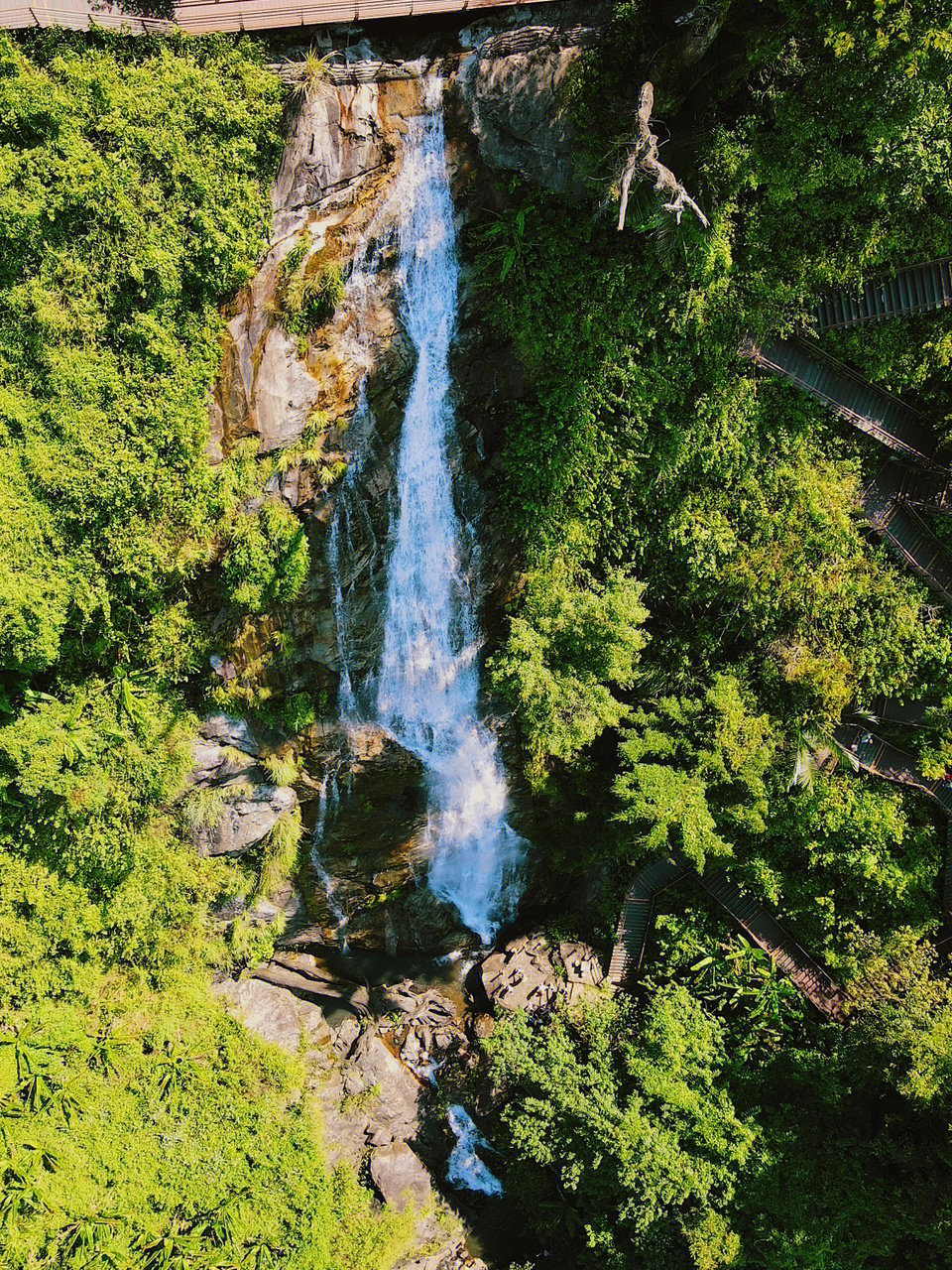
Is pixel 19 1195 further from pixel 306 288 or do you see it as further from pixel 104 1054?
pixel 306 288

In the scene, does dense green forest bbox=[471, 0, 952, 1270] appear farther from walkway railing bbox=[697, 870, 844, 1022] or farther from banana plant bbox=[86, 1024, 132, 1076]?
banana plant bbox=[86, 1024, 132, 1076]

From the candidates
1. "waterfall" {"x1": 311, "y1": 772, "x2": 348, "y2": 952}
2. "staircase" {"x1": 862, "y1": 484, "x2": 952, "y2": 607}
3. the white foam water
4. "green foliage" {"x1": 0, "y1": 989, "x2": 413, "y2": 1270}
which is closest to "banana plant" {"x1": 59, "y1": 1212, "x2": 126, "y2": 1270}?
"green foliage" {"x1": 0, "y1": 989, "x2": 413, "y2": 1270}

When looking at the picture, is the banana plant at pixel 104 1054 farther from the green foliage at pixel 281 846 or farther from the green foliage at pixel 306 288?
the green foliage at pixel 306 288

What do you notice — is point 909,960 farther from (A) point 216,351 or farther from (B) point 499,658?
(A) point 216,351

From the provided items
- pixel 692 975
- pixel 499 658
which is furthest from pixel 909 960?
pixel 499 658

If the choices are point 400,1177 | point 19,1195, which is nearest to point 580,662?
point 400,1177

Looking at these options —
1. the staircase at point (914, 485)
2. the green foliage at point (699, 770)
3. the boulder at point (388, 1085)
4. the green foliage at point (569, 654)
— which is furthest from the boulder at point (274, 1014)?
the staircase at point (914, 485)
